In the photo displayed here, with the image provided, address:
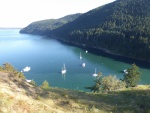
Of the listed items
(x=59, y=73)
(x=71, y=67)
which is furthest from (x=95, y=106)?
(x=71, y=67)

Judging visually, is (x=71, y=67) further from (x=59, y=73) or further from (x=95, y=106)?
(x=95, y=106)

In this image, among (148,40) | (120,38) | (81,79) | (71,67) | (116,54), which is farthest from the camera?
(120,38)

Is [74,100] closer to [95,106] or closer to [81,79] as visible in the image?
[95,106]

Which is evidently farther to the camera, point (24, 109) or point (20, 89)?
point (20, 89)

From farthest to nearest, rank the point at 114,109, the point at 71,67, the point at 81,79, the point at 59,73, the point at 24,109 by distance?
the point at 71,67
the point at 59,73
the point at 81,79
the point at 114,109
the point at 24,109

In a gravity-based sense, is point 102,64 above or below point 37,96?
below
